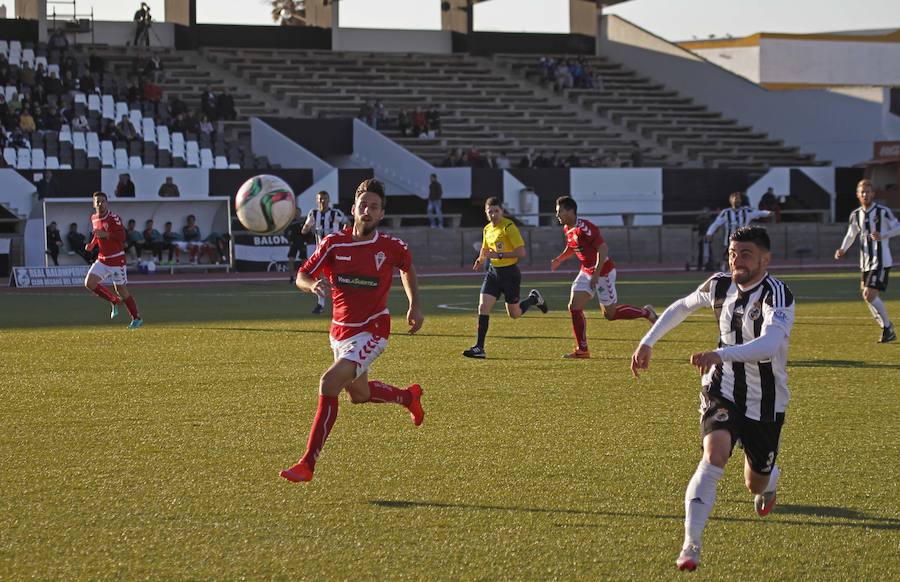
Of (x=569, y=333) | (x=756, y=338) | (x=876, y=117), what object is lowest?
(x=569, y=333)

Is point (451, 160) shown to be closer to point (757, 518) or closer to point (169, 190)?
point (169, 190)

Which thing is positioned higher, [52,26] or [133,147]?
[52,26]

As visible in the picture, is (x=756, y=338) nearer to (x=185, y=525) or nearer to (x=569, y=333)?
(x=185, y=525)

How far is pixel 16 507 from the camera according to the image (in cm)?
738

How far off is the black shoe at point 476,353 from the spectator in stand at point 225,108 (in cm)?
2675

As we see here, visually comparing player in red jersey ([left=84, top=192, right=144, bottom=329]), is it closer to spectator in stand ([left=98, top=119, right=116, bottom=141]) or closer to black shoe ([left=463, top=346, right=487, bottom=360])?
black shoe ([left=463, top=346, right=487, bottom=360])

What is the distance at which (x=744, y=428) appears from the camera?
21.3ft

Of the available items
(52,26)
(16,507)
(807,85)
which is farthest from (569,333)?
(807,85)

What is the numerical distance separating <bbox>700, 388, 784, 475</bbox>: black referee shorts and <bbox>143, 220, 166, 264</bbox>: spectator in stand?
2746 centimetres

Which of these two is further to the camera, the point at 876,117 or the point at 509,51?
the point at 509,51

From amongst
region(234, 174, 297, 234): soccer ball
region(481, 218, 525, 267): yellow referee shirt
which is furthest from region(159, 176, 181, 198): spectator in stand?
region(481, 218, 525, 267): yellow referee shirt

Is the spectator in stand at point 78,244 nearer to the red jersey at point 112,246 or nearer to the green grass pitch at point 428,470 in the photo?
the red jersey at point 112,246

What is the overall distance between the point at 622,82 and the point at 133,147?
2139cm

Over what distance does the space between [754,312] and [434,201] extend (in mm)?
30992
